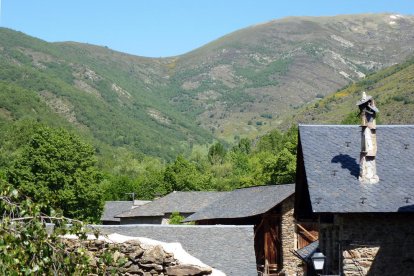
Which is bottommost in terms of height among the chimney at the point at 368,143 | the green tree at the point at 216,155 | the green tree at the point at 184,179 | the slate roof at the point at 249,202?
the slate roof at the point at 249,202

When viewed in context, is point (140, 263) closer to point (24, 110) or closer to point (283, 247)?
point (283, 247)

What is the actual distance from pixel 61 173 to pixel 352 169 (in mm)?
45594

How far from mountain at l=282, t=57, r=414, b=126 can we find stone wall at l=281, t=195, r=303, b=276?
82.3m

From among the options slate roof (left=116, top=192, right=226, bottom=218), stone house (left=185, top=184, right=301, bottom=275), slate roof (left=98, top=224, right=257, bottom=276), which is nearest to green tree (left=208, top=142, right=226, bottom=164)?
slate roof (left=116, top=192, right=226, bottom=218)

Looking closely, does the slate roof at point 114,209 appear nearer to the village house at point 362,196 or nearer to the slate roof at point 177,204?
the slate roof at point 177,204

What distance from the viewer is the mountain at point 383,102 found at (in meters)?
135

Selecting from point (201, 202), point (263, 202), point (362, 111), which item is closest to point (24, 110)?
point (201, 202)

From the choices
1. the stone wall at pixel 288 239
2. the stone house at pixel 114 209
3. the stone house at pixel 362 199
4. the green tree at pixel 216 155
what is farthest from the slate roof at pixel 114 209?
the stone house at pixel 362 199

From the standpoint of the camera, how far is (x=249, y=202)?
43844 millimetres

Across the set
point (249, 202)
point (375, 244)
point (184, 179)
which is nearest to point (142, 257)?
point (375, 244)

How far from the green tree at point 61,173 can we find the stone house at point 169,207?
12.1 ft

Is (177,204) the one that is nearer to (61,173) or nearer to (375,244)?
(61,173)

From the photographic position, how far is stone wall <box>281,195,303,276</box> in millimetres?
39812

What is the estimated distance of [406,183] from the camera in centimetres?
2314
